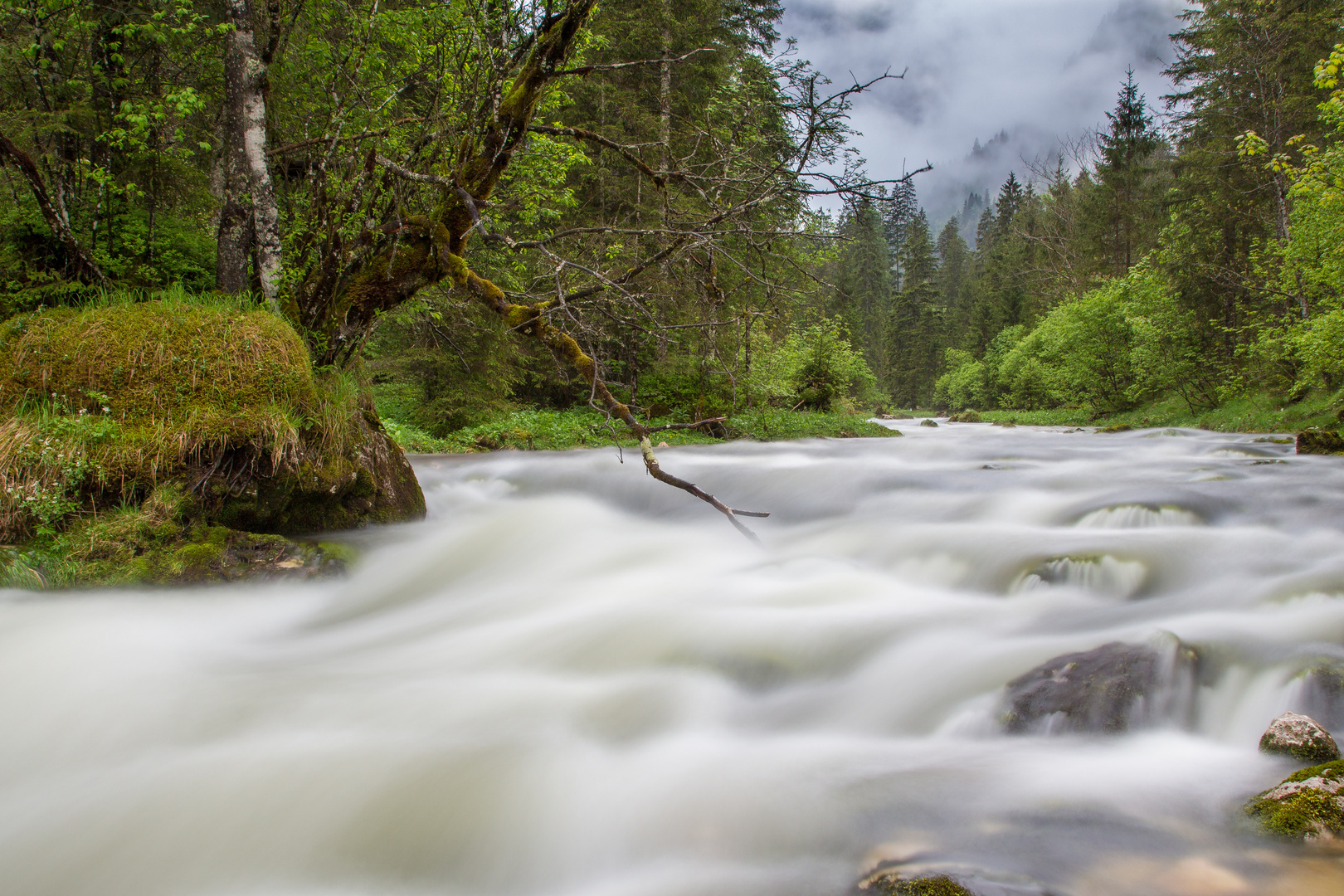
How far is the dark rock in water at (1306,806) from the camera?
2062 mm

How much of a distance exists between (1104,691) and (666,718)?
80.9 inches

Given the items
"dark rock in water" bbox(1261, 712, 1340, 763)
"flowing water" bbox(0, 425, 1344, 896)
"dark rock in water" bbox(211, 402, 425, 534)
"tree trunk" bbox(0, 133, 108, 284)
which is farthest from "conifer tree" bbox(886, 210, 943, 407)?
Result: "dark rock in water" bbox(1261, 712, 1340, 763)

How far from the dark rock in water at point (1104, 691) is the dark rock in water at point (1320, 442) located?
392 inches

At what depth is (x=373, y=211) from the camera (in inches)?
236

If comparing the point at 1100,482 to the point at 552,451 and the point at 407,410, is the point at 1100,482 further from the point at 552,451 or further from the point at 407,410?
the point at 407,410

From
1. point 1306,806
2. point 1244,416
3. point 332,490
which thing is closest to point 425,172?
point 332,490

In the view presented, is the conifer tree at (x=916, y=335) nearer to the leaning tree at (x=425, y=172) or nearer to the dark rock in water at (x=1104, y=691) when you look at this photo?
the leaning tree at (x=425, y=172)

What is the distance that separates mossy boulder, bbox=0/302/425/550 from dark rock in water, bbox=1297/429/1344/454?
13263mm

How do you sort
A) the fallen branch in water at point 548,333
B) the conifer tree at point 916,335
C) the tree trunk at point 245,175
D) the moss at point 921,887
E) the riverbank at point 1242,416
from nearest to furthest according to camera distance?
the moss at point 921,887 < the fallen branch in water at point 548,333 < the tree trunk at point 245,175 < the riverbank at point 1242,416 < the conifer tree at point 916,335

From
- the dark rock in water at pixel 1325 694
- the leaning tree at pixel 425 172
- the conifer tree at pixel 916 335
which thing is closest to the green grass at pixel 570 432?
the leaning tree at pixel 425 172

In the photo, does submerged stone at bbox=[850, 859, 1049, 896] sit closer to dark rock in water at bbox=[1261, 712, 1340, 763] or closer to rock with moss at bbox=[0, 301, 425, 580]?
dark rock in water at bbox=[1261, 712, 1340, 763]

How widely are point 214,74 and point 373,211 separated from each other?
3111 millimetres

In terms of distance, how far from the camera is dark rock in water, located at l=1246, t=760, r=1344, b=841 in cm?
206

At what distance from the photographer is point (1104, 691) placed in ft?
10.1
